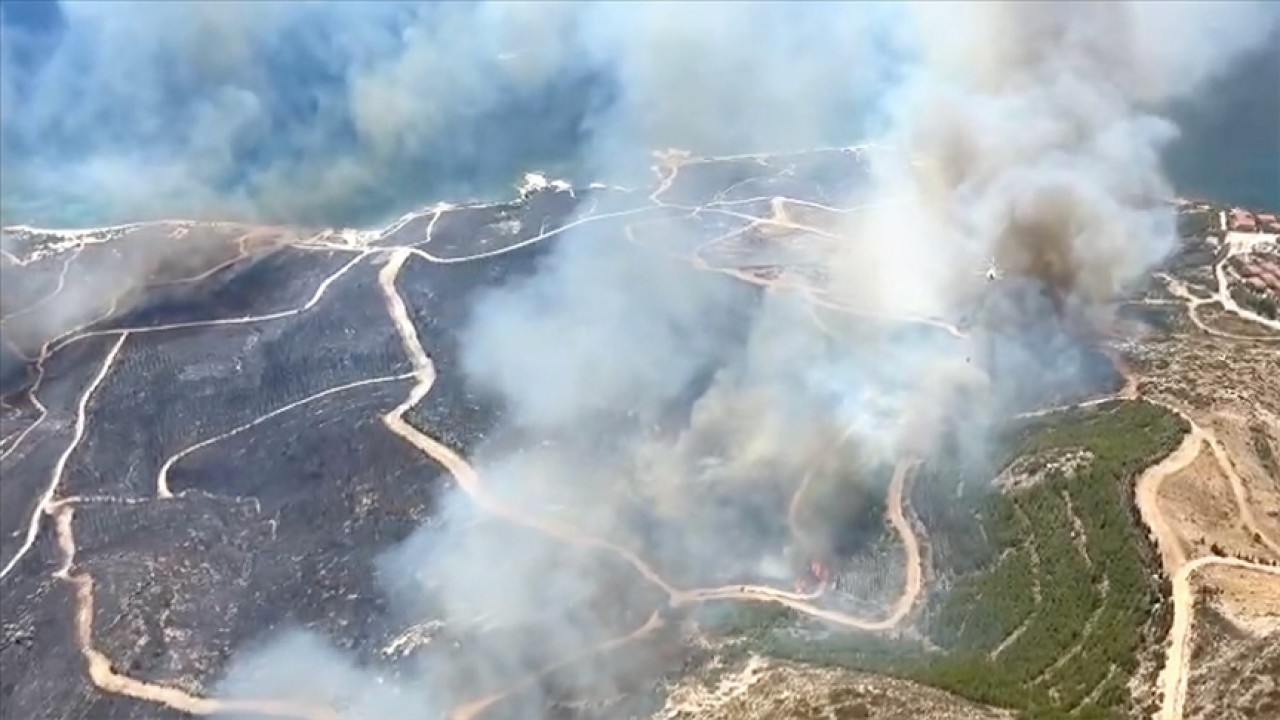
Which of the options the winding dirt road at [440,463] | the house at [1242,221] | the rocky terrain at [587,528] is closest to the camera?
the rocky terrain at [587,528]

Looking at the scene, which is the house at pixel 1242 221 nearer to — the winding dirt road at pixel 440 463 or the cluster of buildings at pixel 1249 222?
the cluster of buildings at pixel 1249 222

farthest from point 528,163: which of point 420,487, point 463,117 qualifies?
point 420,487

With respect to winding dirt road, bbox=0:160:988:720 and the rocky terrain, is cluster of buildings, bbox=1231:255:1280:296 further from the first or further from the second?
winding dirt road, bbox=0:160:988:720

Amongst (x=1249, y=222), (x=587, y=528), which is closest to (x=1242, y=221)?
(x=1249, y=222)

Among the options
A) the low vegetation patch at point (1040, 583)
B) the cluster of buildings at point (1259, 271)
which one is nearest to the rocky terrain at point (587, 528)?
the low vegetation patch at point (1040, 583)

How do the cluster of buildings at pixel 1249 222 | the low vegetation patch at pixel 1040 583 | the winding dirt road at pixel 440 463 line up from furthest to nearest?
the cluster of buildings at pixel 1249 222 < the winding dirt road at pixel 440 463 < the low vegetation patch at pixel 1040 583

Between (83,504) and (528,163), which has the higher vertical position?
(528,163)

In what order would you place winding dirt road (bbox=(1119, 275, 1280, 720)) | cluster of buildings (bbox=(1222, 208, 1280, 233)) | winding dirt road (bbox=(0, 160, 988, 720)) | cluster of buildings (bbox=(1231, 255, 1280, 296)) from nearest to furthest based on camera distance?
winding dirt road (bbox=(1119, 275, 1280, 720)) → winding dirt road (bbox=(0, 160, 988, 720)) → cluster of buildings (bbox=(1231, 255, 1280, 296)) → cluster of buildings (bbox=(1222, 208, 1280, 233))

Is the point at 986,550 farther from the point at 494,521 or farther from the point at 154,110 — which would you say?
the point at 154,110

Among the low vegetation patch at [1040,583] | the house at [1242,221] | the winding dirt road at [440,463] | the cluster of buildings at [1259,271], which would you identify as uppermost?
the house at [1242,221]

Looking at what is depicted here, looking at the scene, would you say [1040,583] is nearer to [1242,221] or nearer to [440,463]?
[440,463]

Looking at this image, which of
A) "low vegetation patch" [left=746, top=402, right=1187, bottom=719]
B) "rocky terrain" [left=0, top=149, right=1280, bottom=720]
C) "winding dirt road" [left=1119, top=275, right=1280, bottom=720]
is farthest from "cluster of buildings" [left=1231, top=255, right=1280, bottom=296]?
"low vegetation patch" [left=746, top=402, right=1187, bottom=719]
